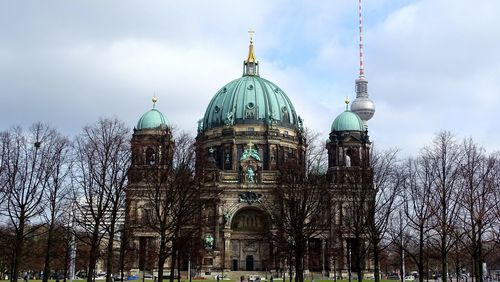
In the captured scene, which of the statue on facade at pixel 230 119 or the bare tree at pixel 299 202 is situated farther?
the statue on facade at pixel 230 119

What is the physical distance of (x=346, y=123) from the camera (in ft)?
337

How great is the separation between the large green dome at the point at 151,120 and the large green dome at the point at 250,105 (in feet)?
41.1

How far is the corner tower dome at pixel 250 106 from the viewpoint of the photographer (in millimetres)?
110000

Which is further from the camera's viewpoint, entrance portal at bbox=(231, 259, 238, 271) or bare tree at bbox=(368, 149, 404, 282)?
entrance portal at bbox=(231, 259, 238, 271)

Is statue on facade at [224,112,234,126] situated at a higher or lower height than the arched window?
higher

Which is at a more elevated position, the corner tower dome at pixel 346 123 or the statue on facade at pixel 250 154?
the corner tower dome at pixel 346 123

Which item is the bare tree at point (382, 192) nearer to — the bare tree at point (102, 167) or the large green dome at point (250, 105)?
the bare tree at point (102, 167)

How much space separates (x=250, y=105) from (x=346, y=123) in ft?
57.9

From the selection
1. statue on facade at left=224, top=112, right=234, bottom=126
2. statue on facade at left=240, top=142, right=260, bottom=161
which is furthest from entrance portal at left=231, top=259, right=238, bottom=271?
statue on facade at left=224, top=112, right=234, bottom=126

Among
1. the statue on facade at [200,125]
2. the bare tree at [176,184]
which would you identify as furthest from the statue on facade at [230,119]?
the bare tree at [176,184]

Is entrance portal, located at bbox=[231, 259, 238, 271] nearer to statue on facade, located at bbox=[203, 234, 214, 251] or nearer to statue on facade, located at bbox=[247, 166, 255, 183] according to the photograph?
statue on facade, located at bbox=[203, 234, 214, 251]

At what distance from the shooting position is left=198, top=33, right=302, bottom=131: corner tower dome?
11000 centimetres

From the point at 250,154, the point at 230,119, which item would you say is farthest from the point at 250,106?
the point at 250,154

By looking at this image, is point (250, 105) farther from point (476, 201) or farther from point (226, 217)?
point (476, 201)
